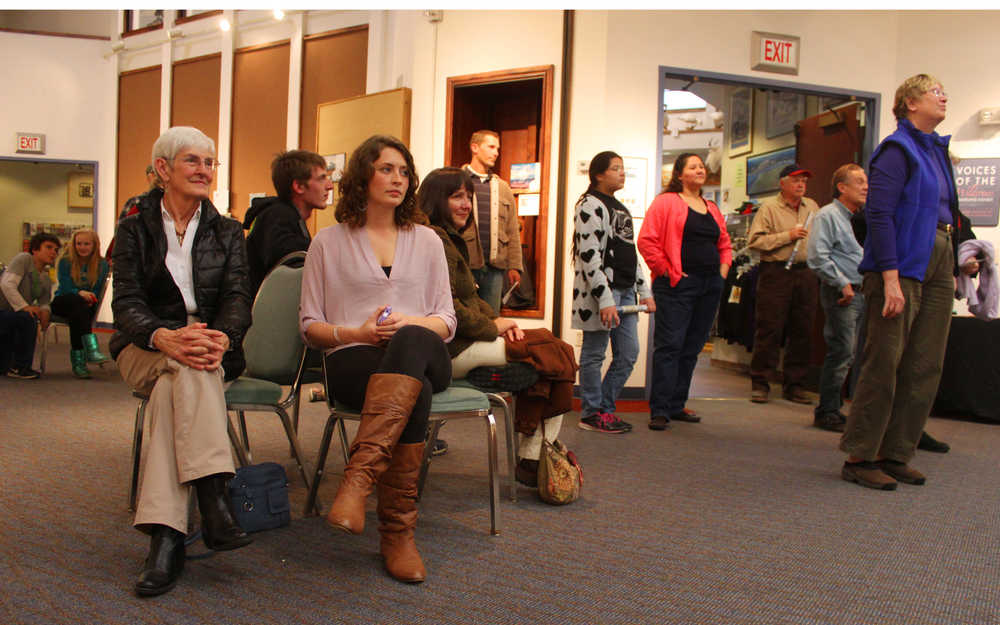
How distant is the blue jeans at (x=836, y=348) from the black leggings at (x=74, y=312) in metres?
5.30

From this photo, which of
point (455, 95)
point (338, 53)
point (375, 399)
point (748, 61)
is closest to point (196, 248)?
point (375, 399)

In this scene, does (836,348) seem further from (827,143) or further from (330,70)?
(330,70)

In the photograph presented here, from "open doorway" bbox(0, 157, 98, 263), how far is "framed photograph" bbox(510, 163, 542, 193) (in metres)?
8.09

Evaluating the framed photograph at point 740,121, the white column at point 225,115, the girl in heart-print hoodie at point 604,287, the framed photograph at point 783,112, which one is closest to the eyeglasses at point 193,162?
the girl in heart-print hoodie at point 604,287

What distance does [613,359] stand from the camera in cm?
404

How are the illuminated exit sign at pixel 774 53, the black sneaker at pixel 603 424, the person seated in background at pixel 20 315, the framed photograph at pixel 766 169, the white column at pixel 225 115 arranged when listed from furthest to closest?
the white column at pixel 225 115 → the framed photograph at pixel 766 169 → the person seated in background at pixel 20 315 → the illuminated exit sign at pixel 774 53 → the black sneaker at pixel 603 424

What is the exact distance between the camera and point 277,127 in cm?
809

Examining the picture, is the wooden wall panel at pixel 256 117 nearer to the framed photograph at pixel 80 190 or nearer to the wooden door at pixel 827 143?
the framed photograph at pixel 80 190

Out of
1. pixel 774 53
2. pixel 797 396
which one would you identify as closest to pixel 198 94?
pixel 774 53

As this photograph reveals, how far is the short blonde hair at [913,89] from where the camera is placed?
9.50ft

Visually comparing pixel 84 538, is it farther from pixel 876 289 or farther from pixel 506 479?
pixel 876 289

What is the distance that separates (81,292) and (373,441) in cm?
487

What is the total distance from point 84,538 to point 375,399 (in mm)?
1019

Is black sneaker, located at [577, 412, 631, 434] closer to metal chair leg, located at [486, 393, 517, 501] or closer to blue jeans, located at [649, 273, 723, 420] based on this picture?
blue jeans, located at [649, 273, 723, 420]
